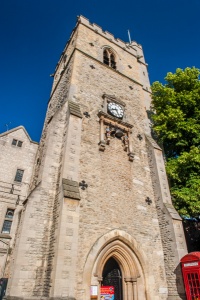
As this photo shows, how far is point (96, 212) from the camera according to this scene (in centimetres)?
897

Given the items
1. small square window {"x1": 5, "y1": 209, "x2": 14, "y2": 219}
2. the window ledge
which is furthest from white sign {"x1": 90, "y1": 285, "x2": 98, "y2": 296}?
small square window {"x1": 5, "y1": 209, "x2": 14, "y2": 219}

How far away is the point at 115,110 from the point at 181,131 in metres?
4.20

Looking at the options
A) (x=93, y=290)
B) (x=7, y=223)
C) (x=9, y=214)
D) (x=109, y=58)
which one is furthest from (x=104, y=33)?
(x=93, y=290)

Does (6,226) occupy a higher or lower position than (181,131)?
lower

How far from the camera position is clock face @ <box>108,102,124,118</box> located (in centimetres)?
1284

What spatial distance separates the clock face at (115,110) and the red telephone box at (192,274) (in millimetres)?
8189

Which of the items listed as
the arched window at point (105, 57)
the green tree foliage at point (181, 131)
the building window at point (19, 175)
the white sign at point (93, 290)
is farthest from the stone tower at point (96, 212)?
the building window at point (19, 175)

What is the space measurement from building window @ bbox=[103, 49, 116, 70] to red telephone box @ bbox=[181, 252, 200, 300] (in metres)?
14.3

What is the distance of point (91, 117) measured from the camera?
11789 mm

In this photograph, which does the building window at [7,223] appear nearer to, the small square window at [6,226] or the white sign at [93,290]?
the small square window at [6,226]

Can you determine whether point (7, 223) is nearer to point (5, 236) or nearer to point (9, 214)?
point (9, 214)

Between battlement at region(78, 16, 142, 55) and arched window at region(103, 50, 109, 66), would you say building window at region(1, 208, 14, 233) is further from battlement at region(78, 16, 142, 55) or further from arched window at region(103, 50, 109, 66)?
battlement at region(78, 16, 142, 55)

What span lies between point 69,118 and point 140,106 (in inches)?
275

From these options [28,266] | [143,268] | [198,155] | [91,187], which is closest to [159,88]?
[198,155]
